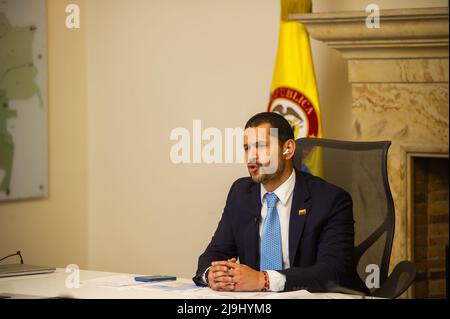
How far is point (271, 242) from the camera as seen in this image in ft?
8.56

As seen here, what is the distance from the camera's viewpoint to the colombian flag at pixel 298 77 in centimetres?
359

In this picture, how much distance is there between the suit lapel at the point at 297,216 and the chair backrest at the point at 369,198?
188mm

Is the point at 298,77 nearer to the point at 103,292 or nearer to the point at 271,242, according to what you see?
the point at 271,242

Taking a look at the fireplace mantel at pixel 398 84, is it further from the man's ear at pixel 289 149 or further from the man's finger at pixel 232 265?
the man's finger at pixel 232 265

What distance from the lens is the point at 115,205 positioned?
15.2 ft

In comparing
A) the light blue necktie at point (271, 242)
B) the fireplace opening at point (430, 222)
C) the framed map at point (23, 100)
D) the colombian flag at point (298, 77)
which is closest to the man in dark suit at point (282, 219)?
the light blue necktie at point (271, 242)

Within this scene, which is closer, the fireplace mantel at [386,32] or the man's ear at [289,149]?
the man's ear at [289,149]

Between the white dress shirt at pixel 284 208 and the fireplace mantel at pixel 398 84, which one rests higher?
the fireplace mantel at pixel 398 84

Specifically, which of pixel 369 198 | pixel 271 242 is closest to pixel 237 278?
pixel 271 242

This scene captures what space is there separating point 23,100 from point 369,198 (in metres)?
2.15

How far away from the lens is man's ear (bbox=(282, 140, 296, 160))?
8.80 ft
